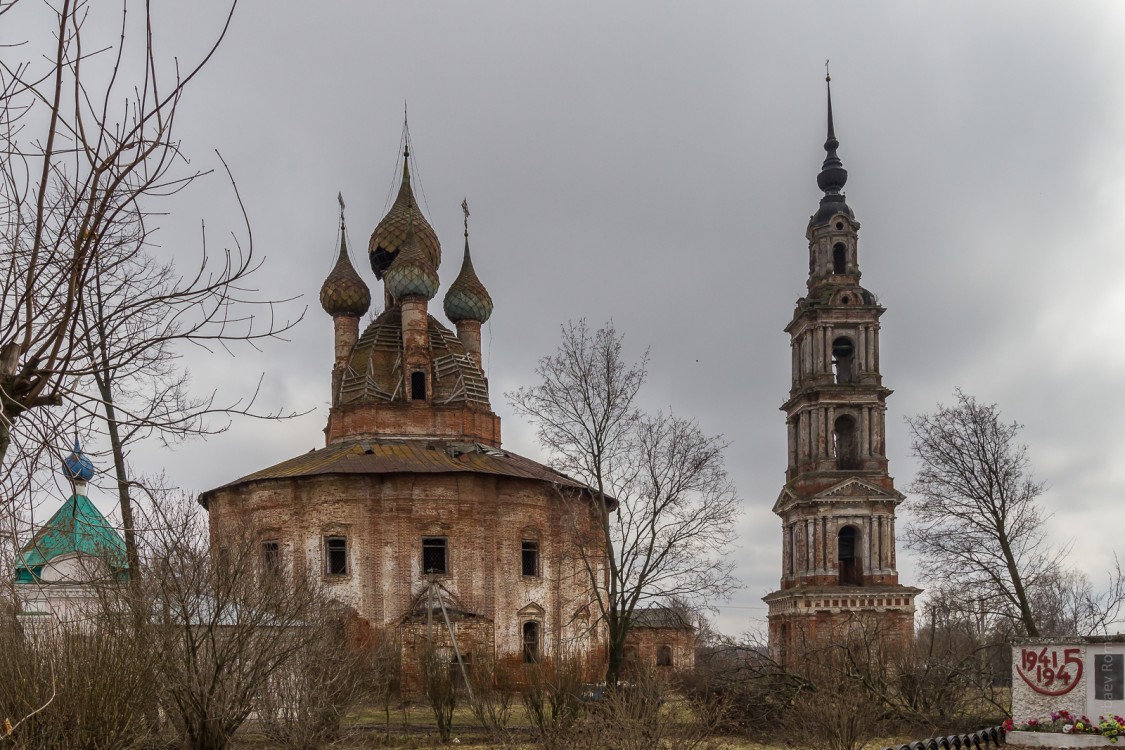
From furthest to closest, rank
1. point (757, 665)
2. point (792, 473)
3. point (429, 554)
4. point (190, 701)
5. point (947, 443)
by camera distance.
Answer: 1. point (792, 473)
2. point (429, 554)
3. point (947, 443)
4. point (757, 665)
5. point (190, 701)

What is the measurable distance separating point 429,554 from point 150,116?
27527 millimetres

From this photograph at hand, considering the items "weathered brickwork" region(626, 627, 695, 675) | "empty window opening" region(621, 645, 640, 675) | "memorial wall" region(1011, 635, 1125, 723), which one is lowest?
"weathered brickwork" region(626, 627, 695, 675)

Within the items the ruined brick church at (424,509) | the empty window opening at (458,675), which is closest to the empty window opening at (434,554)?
the ruined brick church at (424,509)

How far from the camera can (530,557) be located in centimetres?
3269

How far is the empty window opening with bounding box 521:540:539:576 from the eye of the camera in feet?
107

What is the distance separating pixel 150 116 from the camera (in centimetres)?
462

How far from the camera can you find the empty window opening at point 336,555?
3097 centimetres

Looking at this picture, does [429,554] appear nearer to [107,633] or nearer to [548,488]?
[548,488]

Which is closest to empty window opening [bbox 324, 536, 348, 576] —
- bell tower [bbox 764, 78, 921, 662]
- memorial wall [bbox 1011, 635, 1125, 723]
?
bell tower [bbox 764, 78, 921, 662]

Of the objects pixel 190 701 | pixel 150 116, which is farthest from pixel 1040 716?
pixel 150 116

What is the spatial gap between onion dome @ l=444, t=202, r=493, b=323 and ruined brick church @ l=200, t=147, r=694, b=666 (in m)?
1.87

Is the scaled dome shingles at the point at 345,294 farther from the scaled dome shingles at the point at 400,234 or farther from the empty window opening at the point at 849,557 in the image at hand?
the empty window opening at the point at 849,557

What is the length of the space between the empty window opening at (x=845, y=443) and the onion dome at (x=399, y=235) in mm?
13964

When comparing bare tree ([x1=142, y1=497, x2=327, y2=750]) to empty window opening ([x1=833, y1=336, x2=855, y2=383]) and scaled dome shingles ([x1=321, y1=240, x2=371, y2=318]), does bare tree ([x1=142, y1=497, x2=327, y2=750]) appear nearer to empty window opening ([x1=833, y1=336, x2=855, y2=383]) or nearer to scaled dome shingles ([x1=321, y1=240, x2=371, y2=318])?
scaled dome shingles ([x1=321, y1=240, x2=371, y2=318])
